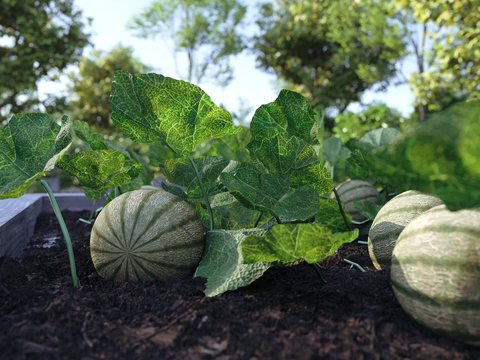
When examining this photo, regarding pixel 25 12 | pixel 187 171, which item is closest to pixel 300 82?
pixel 25 12

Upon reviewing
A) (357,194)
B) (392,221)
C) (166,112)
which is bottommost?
(392,221)

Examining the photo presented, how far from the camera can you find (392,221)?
5.45ft

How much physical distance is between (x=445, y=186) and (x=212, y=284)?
0.92 m

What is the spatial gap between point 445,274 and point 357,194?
1860 millimetres

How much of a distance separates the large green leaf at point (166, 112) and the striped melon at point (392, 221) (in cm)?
89

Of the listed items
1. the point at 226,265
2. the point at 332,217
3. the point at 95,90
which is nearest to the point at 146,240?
the point at 226,265

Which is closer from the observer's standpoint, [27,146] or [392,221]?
[27,146]

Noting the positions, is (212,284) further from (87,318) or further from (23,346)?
(23,346)

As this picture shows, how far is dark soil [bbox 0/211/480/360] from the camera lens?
0.94 metres

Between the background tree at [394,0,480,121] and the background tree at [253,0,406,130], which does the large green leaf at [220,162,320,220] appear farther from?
the background tree at [253,0,406,130]

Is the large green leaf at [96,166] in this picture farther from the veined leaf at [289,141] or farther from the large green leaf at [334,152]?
the large green leaf at [334,152]

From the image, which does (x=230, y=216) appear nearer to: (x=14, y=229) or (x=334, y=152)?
(x=14, y=229)

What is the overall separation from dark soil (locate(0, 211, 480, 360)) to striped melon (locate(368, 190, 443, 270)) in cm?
13

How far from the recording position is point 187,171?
5.81 feet
